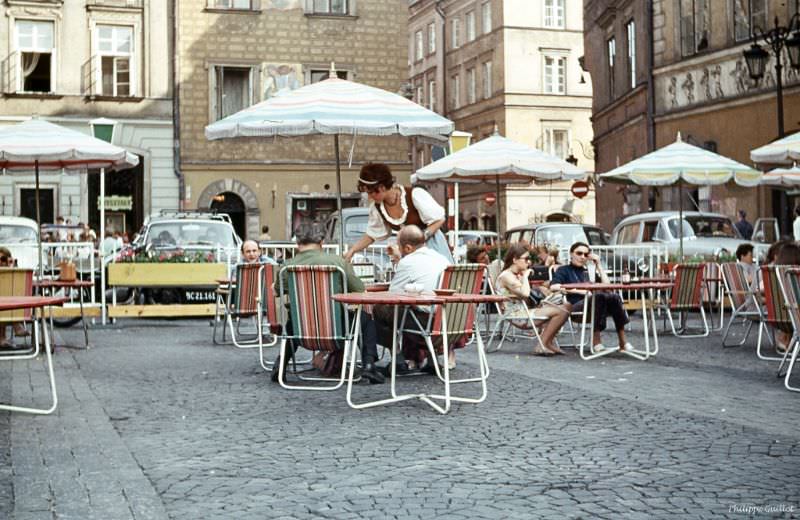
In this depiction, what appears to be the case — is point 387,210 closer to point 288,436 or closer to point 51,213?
point 288,436

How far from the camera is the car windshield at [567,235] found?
79.6 feet

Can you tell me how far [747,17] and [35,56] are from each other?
22137 mm

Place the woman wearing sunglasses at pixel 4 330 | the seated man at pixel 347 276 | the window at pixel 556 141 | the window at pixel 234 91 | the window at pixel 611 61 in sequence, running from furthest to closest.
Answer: the window at pixel 556 141 → the window at pixel 611 61 → the window at pixel 234 91 → the woman wearing sunglasses at pixel 4 330 → the seated man at pixel 347 276

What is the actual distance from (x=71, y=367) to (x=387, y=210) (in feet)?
12.5

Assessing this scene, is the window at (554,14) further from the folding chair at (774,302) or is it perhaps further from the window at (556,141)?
the folding chair at (774,302)

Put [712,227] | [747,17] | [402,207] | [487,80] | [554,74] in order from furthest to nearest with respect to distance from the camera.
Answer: [487,80], [554,74], [747,17], [712,227], [402,207]

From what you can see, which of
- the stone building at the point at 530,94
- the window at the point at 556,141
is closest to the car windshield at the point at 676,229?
the stone building at the point at 530,94

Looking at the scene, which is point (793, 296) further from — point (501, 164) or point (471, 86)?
point (471, 86)

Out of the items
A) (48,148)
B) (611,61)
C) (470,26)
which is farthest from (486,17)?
(48,148)

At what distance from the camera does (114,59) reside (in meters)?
39.1

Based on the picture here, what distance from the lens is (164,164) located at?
3988 centimetres

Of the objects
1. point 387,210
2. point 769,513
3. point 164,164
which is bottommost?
point 769,513

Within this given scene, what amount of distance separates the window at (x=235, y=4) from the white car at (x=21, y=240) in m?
19.3

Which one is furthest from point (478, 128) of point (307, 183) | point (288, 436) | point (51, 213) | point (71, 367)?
point (288, 436)
